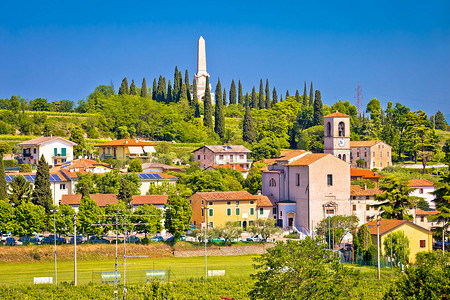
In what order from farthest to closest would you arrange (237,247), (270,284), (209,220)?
1. (209,220)
2. (237,247)
3. (270,284)

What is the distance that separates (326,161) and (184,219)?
55.3ft

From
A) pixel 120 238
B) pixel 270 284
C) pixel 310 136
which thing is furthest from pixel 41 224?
pixel 310 136

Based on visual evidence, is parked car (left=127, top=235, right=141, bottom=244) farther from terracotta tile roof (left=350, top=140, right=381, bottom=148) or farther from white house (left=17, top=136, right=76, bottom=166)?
terracotta tile roof (left=350, top=140, right=381, bottom=148)

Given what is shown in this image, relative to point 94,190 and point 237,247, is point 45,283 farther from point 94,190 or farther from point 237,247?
point 94,190

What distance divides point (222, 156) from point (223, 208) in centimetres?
2569

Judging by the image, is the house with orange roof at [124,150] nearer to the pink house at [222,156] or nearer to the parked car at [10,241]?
the pink house at [222,156]

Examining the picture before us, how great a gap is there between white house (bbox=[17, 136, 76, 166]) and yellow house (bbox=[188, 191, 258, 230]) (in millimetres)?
23283

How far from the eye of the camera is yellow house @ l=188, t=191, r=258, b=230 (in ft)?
197

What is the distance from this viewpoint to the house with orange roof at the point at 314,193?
6231 centimetres

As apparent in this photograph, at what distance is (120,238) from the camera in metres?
53.8

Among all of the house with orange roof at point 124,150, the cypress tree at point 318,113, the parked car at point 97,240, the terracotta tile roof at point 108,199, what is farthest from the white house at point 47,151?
the cypress tree at point 318,113

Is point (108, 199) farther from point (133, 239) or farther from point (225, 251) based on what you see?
point (225, 251)

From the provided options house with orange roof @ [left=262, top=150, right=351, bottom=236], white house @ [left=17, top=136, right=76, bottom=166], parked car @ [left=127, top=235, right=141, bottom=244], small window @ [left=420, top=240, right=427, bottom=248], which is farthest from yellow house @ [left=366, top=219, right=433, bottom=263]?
white house @ [left=17, top=136, right=76, bottom=166]

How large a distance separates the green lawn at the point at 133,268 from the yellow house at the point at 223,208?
833cm
